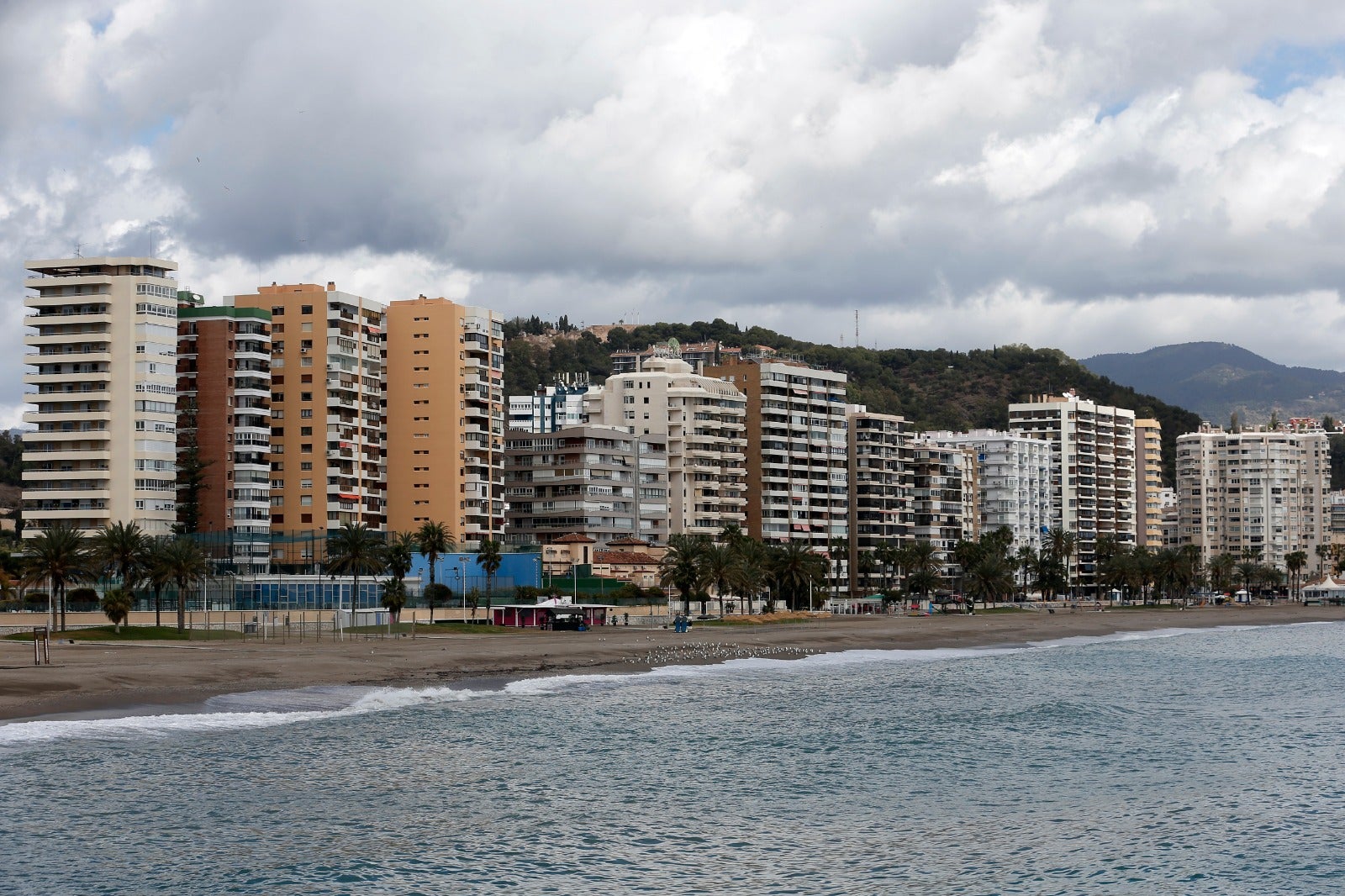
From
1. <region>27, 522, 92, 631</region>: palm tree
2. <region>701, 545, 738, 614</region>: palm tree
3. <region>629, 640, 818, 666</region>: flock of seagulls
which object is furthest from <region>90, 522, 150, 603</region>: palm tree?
<region>701, 545, 738, 614</region>: palm tree

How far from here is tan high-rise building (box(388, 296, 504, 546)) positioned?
17188 centimetres

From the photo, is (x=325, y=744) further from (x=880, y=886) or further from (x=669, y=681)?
(x=669, y=681)

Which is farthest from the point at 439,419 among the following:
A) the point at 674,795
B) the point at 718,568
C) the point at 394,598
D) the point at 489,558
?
the point at 674,795

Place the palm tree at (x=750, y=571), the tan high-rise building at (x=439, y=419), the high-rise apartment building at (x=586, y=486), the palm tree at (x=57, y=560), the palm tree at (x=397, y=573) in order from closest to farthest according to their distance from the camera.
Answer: the palm tree at (x=57, y=560), the palm tree at (x=397, y=573), the palm tree at (x=750, y=571), the tan high-rise building at (x=439, y=419), the high-rise apartment building at (x=586, y=486)

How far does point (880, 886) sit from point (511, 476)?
164584 mm

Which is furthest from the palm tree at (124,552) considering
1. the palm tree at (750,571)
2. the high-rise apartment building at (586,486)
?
the high-rise apartment building at (586,486)

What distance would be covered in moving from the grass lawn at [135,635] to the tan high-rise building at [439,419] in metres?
62.4

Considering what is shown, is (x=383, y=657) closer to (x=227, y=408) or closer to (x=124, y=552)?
(x=124, y=552)

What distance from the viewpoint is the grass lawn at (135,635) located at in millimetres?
96000

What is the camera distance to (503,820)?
4056 cm

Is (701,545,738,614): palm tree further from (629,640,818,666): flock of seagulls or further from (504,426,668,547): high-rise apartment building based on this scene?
(504,426,668,547): high-rise apartment building

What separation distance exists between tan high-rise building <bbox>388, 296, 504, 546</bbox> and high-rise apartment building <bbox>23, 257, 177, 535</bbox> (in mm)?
28938

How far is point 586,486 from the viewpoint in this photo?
189 meters

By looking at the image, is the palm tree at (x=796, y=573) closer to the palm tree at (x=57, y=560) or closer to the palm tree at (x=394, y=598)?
the palm tree at (x=394, y=598)
